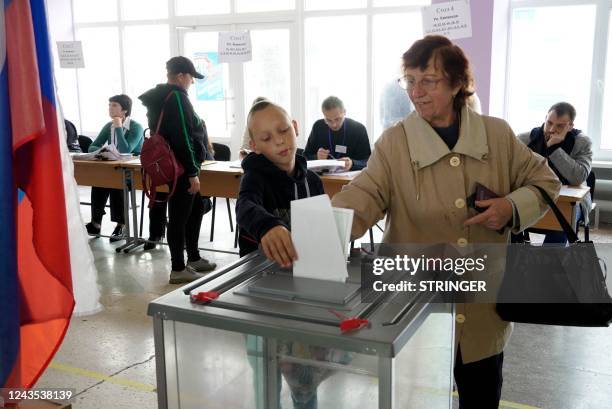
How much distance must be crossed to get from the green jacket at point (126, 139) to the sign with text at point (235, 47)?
1.23 metres

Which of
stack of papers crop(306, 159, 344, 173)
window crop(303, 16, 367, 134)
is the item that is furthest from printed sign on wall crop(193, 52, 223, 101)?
stack of papers crop(306, 159, 344, 173)

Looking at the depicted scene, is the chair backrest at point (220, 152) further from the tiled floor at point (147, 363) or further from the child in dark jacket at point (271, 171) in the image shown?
the child in dark jacket at point (271, 171)

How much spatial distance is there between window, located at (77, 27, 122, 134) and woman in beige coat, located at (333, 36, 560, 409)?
8766 mm

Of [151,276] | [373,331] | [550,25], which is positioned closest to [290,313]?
[373,331]

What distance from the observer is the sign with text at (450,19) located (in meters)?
3.90

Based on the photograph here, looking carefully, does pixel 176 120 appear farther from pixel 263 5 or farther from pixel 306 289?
pixel 263 5

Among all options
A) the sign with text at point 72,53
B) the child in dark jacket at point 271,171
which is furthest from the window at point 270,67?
the child in dark jacket at point 271,171

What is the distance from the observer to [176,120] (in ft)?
13.6

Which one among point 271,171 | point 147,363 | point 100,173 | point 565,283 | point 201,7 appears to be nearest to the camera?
point 565,283

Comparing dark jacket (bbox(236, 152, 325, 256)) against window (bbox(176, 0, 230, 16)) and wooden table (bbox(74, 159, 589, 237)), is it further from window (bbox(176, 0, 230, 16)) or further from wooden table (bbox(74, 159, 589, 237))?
window (bbox(176, 0, 230, 16))

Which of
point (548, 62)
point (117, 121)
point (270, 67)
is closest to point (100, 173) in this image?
point (117, 121)

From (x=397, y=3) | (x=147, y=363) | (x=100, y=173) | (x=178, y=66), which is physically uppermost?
(x=397, y=3)

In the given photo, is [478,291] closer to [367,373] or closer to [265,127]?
[367,373]

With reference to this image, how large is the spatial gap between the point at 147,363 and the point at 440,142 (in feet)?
7.17
